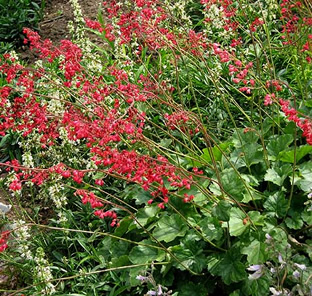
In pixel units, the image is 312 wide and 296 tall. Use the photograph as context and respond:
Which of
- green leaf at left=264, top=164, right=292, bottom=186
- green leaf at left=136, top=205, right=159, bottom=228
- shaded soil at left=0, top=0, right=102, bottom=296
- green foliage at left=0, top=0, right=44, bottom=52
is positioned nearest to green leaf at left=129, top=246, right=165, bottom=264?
green leaf at left=136, top=205, right=159, bottom=228

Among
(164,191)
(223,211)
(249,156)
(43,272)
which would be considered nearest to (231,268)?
(223,211)

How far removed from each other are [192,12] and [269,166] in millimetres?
3385

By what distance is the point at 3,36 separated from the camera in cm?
737

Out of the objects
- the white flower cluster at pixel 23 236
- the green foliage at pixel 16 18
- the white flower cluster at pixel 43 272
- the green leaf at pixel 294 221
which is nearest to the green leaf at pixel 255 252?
the green leaf at pixel 294 221

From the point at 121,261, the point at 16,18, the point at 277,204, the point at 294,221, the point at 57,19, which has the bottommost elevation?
the point at 121,261

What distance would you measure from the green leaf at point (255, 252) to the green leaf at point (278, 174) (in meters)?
0.52

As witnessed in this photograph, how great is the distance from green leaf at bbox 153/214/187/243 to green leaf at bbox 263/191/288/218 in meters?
0.57

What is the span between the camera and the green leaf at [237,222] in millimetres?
3482

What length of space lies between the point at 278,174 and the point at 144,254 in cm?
107

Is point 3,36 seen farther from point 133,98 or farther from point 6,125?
point 133,98

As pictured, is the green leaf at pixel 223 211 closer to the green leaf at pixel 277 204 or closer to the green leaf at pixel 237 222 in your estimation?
the green leaf at pixel 237 222

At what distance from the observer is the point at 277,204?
375 cm

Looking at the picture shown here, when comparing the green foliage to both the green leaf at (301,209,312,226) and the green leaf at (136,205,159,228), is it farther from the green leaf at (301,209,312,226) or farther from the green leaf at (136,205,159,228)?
the green leaf at (301,209,312,226)

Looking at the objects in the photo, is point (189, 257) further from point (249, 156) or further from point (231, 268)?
point (249, 156)
